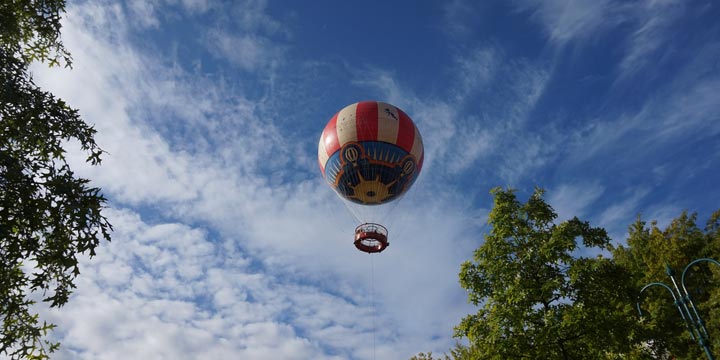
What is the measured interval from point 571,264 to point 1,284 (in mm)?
17305

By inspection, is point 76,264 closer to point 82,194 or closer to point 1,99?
point 82,194

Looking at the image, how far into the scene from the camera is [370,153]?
25469 millimetres

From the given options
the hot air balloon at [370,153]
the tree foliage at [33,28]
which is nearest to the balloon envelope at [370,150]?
the hot air balloon at [370,153]

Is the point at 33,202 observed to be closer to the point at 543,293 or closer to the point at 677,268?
the point at 543,293

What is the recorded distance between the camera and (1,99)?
953cm

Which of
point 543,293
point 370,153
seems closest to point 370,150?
point 370,153

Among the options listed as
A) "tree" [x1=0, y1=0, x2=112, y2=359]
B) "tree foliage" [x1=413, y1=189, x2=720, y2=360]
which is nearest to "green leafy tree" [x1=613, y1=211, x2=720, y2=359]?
"tree foliage" [x1=413, y1=189, x2=720, y2=360]

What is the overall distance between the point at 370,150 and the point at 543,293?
40.6 ft

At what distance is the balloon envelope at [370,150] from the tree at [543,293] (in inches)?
330

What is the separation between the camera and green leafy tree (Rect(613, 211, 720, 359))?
94.7 feet

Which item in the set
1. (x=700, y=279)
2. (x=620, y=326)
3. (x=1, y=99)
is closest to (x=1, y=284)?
(x=1, y=99)

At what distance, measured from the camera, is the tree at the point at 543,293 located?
15734 millimetres

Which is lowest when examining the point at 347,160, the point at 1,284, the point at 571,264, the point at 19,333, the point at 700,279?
the point at 19,333

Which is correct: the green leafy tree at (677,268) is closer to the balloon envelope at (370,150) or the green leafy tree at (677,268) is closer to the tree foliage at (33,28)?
the balloon envelope at (370,150)
